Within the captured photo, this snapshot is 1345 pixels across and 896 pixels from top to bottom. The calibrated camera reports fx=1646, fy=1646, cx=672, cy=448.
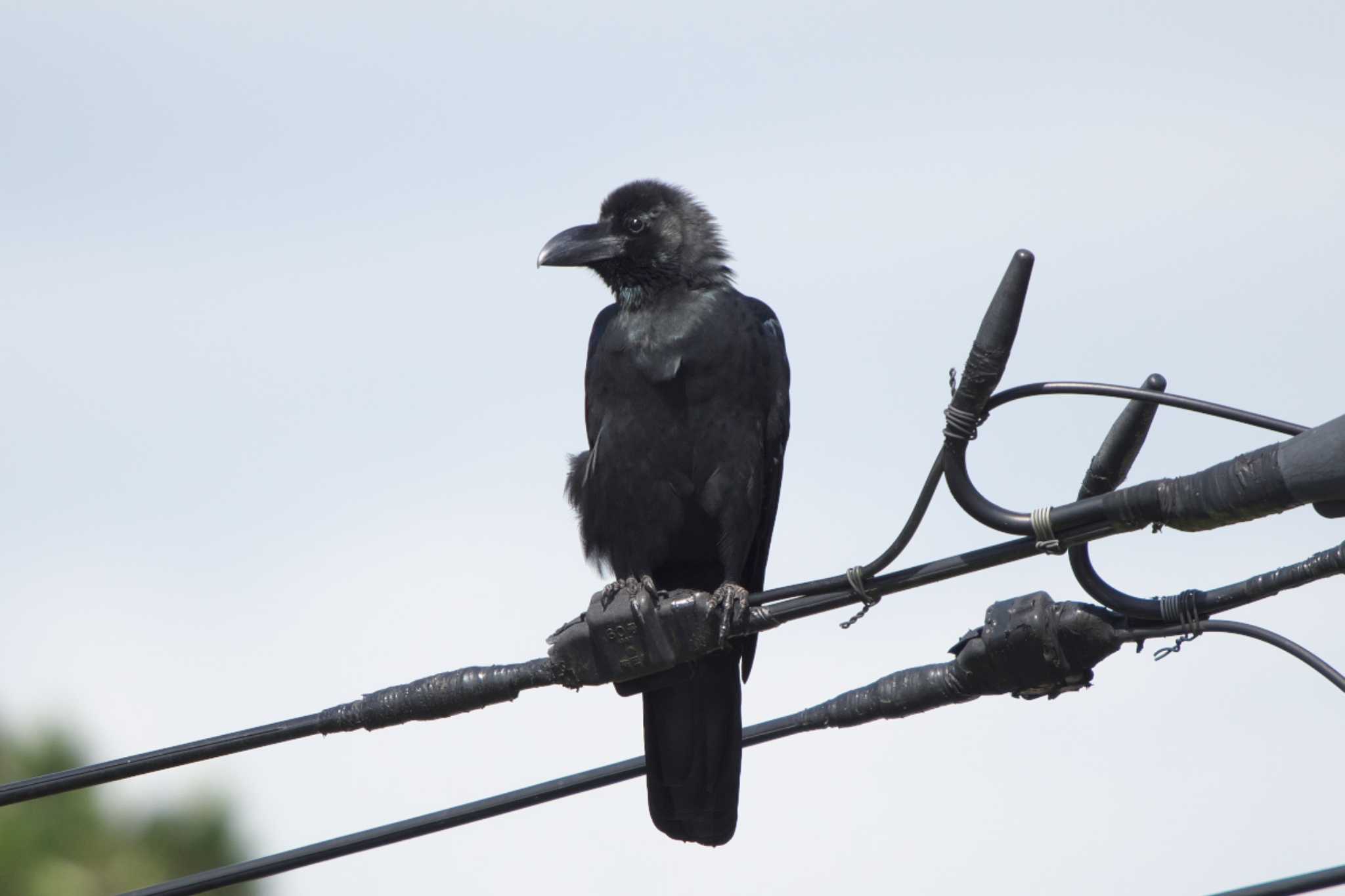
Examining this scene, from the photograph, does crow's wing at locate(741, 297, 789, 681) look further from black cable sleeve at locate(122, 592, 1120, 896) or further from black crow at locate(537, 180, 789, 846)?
black cable sleeve at locate(122, 592, 1120, 896)

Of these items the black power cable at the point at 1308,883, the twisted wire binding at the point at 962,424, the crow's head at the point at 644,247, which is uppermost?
the crow's head at the point at 644,247

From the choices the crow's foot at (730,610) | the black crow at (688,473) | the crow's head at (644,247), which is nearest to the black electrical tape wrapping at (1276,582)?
the crow's foot at (730,610)

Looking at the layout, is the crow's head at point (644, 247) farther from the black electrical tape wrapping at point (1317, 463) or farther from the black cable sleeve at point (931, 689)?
the black electrical tape wrapping at point (1317, 463)

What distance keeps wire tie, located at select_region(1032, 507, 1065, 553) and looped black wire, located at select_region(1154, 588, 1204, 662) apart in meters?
0.34

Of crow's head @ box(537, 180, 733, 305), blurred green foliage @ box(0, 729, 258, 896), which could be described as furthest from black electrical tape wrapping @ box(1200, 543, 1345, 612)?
blurred green foliage @ box(0, 729, 258, 896)

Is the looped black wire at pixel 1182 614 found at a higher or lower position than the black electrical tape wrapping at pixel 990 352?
lower

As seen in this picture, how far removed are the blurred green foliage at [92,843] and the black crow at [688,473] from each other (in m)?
3.97

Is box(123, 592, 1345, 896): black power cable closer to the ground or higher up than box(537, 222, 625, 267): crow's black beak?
closer to the ground

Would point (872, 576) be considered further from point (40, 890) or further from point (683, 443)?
point (40, 890)

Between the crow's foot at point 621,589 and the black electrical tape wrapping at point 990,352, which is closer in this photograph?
the black electrical tape wrapping at point 990,352

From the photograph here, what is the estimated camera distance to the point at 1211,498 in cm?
423

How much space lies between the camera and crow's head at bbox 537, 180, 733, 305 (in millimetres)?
7719

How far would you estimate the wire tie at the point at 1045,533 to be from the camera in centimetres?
435

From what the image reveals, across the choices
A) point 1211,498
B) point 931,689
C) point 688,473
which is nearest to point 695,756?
point 688,473
